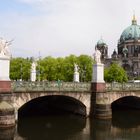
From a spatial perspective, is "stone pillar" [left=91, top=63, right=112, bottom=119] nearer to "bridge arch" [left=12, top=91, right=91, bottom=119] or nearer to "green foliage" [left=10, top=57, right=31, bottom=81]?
"bridge arch" [left=12, top=91, right=91, bottom=119]

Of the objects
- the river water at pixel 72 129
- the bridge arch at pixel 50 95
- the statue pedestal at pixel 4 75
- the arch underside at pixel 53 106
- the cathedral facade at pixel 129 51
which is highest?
the cathedral facade at pixel 129 51

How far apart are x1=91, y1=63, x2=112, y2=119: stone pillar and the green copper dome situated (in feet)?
365

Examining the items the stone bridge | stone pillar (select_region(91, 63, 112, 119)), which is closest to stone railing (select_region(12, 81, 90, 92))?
the stone bridge

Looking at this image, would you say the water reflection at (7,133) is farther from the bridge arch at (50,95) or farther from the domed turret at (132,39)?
the domed turret at (132,39)

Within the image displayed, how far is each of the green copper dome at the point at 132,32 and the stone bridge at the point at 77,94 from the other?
105186mm

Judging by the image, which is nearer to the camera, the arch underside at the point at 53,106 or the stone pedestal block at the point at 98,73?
the stone pedestal block at the point at 98,73

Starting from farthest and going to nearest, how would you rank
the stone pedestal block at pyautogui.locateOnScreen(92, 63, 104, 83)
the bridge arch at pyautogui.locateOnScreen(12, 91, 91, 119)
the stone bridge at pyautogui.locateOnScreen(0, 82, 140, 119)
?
the stone pedestal block at pyautogui.locateOnScreen(92, 63, 104, 83), the stone bridge at pyautogui.locateOnScreen(0, 82, 140, 119), the bridge arch at pyautogui.locateOnScreen(12, 91, 91, 119)

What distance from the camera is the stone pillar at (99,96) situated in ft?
131

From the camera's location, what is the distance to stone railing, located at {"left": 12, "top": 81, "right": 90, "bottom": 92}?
34906mm

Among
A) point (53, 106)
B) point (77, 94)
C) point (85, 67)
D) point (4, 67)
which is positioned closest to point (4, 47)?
point (4, 67)

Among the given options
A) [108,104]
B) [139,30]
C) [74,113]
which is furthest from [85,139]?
[139,30]

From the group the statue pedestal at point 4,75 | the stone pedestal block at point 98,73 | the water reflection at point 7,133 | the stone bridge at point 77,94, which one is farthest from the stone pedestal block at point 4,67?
the stone pedestal block at point 98,73

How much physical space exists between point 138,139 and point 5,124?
13014mm

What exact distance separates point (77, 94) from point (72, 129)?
599cm
